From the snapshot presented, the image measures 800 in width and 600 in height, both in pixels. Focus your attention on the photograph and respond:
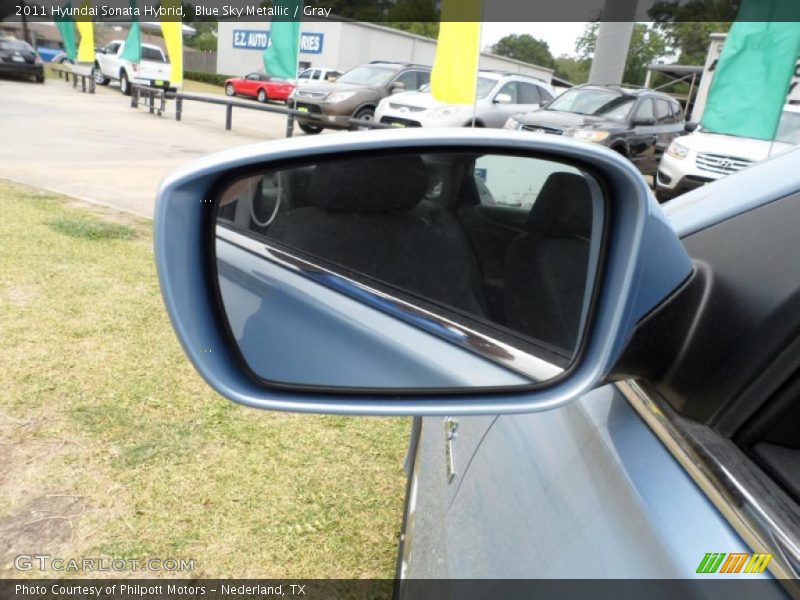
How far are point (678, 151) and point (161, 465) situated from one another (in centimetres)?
908

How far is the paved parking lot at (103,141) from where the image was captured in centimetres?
935

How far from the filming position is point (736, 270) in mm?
967

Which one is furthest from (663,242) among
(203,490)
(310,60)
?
(310,60)

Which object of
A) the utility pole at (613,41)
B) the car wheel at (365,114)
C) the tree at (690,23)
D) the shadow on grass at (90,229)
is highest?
the tree at (690,23)

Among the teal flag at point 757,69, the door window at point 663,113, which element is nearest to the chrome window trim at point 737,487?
the teal flag at point 757,69

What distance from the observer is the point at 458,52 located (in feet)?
33.0

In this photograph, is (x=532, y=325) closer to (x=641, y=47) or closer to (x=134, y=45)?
(x=134, y=45)

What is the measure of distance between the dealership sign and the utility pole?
2449 cm

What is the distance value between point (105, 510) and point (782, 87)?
8943 mm

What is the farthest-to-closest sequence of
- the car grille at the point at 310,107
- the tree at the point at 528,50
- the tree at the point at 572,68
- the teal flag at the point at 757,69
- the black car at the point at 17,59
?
1. the tree at the point at 528,50
2. the tree at the point at 572,68
3. the black car at the point at 17,59
4. the car grille at the point at 310,107
5. the teal flag at the point at 757,69

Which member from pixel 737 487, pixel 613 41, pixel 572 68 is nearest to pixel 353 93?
pixel 613 41

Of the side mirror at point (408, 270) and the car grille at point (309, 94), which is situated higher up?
the side mirror at point (408, 270)

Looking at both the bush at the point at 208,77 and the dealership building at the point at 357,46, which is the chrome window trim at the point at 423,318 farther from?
the bush at the point at 208,77

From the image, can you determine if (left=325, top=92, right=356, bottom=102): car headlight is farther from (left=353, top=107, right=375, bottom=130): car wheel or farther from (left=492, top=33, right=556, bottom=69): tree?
(left=492, top=33, right=556, bottom=69): tree
